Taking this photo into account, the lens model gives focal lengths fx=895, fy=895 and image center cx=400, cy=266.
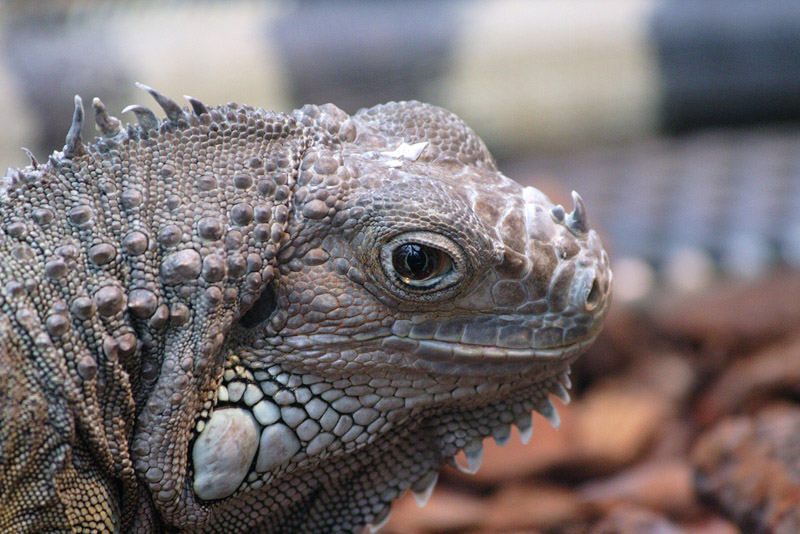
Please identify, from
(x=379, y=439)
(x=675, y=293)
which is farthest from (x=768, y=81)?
(x=379, y=439)

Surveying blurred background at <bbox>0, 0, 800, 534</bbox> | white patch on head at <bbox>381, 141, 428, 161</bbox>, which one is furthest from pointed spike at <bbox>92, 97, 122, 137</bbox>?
blurred background at <bbox>0, 0, 800, 534</bbox>

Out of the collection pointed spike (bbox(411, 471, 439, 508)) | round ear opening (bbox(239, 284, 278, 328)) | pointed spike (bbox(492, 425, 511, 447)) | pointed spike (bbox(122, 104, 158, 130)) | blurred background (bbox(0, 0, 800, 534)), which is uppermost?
pointed spike (bbox(122, 104, 158, 130))

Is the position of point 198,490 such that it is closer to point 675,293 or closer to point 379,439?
point 379,439

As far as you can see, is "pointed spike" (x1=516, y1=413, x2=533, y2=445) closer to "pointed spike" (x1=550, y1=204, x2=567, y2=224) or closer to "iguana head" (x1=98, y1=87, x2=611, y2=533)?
"iguana head" (x1=98, y1=87, x2=611, y2=533)

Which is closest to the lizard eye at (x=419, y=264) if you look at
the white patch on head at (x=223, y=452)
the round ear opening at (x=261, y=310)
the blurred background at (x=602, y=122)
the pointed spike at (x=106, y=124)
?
the round ear opening at (x=261, y=310)

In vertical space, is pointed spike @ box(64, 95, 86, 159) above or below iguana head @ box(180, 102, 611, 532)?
above

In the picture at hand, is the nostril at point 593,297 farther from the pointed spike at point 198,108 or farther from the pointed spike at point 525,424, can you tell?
the pointed spike at point 198,108

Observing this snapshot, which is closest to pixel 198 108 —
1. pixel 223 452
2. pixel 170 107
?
pixel 170 107

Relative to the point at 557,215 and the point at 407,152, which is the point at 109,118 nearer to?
the point at 407,152

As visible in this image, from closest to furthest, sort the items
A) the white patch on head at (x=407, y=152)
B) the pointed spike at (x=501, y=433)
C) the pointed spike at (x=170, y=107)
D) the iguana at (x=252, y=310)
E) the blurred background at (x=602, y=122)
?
the iguana at (x=252, y=310), the pointed spike at (x=170, y=107), the white patch on head at (x=407, y=152), the pointed spike at (x=501, y=433), the blurred background at (x=602, y=122)
